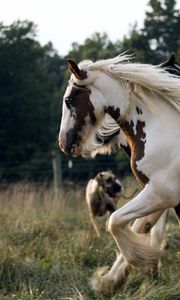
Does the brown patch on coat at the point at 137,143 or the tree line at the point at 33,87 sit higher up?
the brown patch on coat at the point at 137,143

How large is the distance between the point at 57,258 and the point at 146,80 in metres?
2.26

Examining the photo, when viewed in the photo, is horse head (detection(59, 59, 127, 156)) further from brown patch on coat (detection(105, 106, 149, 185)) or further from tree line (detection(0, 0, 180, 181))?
tree line (detection(0, 0, 180, 181))

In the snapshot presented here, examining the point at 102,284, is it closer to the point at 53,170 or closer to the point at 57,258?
the point at 57,258

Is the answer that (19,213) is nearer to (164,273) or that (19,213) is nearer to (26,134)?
(164,273)

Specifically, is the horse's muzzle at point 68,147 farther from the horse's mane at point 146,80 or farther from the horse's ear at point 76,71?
the horse's mane at point 146,80

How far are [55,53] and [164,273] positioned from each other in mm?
37464

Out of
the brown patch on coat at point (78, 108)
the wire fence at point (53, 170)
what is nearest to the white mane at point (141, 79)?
the brown patch on coat at point (78, 108)

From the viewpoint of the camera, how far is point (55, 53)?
43000 mm

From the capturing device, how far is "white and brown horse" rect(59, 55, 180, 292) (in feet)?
17.2

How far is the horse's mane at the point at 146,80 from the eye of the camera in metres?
5.46

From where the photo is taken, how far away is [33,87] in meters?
21.6

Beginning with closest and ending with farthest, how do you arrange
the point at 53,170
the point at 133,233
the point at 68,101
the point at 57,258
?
1. the point at 133,233
2. the point at 68,101
3. the point at 57,258
4. the point at 53,170

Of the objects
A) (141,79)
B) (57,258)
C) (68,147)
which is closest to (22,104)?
(57,258)

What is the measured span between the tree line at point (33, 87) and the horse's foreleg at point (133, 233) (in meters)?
13.5
